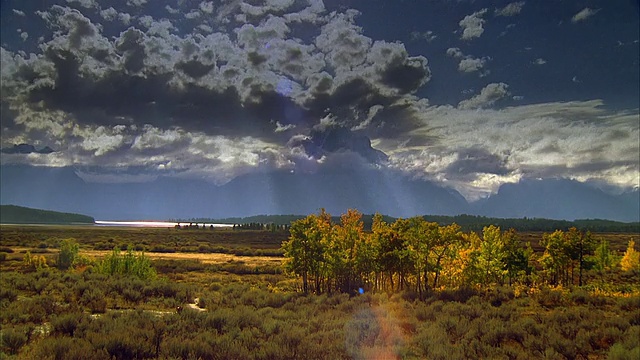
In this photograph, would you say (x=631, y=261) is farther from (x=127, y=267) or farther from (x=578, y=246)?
(x=127, y=267)

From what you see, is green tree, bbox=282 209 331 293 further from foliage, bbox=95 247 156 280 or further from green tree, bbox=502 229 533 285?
green tree, bbox=502 229 533 285

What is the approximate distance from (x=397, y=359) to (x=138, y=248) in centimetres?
9898

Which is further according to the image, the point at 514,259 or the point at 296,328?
the point at 514,259

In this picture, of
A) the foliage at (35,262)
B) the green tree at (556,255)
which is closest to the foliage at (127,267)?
the foliage at (35,262)

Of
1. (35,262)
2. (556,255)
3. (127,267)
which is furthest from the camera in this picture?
(35,262)

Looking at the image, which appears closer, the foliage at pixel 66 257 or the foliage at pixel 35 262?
the foliage at pixel 35 262

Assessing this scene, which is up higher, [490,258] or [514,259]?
[490,258]

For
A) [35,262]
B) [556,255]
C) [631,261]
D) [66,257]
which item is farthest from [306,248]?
[631,261]

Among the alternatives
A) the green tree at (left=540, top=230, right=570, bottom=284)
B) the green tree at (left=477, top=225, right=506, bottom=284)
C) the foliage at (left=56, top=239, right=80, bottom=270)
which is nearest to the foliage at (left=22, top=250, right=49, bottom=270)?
the foliage at (left=56, top=239, right=80, bottom=270)

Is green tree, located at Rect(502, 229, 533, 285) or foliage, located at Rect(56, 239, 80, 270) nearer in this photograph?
green tree, located at Rect(502, 229, 533, 285)

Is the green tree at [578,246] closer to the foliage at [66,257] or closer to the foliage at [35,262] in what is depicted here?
the foliage at [66,257]

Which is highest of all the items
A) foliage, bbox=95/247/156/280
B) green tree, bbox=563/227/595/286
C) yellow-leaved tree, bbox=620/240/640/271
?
green tree, bbox=563/227/595/286

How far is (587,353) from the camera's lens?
13.1 m

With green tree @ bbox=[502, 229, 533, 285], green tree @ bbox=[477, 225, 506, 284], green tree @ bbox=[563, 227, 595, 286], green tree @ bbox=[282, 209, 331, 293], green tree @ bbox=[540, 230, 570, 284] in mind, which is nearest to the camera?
green tree @ bbox=[282, 209, 331, 293]
